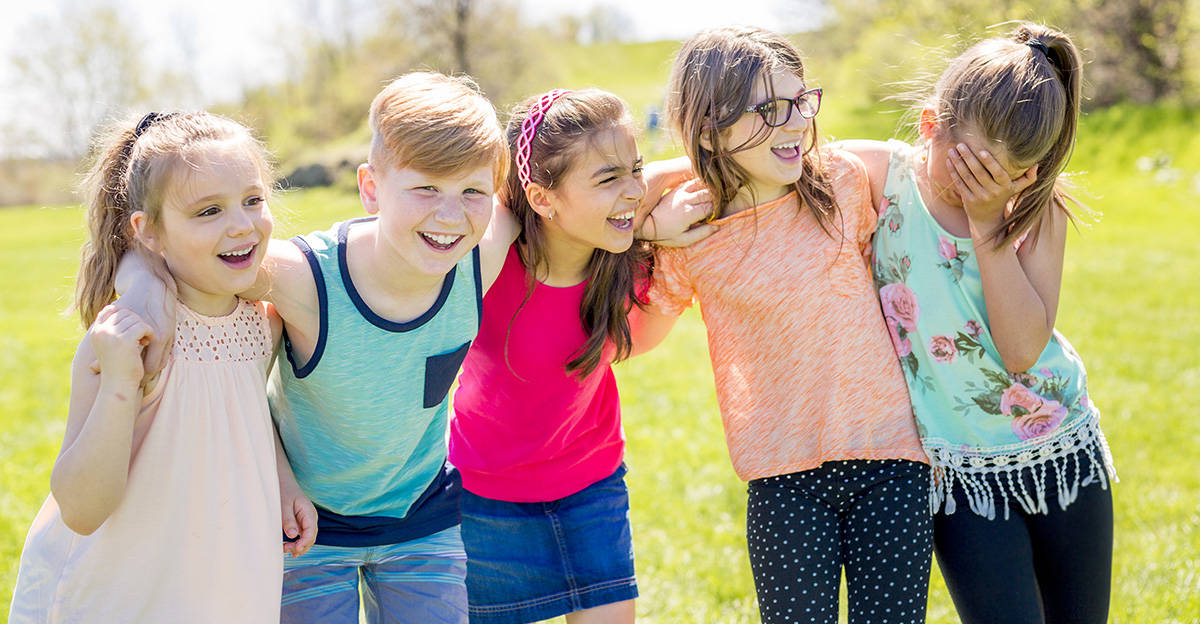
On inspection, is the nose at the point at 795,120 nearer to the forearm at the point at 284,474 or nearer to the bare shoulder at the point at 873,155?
the bare shoulder at the point at 873,155

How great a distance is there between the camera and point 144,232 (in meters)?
2.10

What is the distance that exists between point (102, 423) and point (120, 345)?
160 millimetres

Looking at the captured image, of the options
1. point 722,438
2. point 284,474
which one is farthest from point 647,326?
point 722,438

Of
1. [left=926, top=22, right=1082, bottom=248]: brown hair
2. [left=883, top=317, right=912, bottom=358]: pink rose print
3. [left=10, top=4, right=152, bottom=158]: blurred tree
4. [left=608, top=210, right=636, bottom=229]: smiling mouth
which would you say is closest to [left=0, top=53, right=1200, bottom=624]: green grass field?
[left=926, top=22, right=1082, bottom=248]: brown hair

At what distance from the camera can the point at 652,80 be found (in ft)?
161

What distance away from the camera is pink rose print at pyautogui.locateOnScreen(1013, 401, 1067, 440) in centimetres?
258

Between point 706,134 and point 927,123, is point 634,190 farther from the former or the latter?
point 927,123

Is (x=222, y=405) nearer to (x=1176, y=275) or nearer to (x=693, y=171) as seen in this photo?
(x=693, y=171)

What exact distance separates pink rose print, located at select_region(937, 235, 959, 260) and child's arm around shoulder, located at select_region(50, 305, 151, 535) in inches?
76.6

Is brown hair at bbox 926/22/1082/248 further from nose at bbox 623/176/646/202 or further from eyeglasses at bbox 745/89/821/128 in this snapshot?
nose at bbox 623/176/646/202

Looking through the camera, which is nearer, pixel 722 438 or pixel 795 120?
pixel 795 120

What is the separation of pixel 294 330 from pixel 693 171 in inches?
45.5

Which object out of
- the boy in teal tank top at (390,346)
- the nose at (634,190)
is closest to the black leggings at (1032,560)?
the nose at (634,190)

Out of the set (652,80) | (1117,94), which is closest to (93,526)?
(1117,94)
